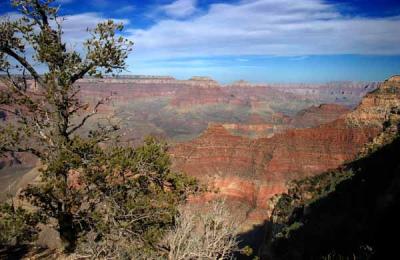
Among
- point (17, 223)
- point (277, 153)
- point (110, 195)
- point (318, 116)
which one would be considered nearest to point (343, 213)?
point (110, 195)

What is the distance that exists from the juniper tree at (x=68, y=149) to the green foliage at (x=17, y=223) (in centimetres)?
48

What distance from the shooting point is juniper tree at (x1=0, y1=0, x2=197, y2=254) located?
11.7 metres

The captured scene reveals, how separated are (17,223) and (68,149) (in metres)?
2.60

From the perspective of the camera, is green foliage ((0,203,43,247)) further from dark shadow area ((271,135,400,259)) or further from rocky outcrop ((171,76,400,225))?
rocky outcrop ((171,76,400,225))

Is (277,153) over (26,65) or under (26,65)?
under

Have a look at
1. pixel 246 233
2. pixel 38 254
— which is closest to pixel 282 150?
pixel 246 233

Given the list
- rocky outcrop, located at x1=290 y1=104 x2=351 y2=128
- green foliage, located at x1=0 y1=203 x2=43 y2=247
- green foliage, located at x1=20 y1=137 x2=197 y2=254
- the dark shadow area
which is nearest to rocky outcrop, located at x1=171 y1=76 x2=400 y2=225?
the dark shadow area

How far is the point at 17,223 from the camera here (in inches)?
432

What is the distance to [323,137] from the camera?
76438mm

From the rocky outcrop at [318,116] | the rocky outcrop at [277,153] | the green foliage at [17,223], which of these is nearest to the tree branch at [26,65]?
the green foliage at [17,223]

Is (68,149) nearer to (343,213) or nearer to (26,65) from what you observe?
(26,65)

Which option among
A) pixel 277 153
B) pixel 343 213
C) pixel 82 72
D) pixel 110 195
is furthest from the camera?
pixel 277 153

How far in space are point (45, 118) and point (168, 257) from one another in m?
6.13

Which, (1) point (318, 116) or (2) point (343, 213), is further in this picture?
(1) point (318, 116)
